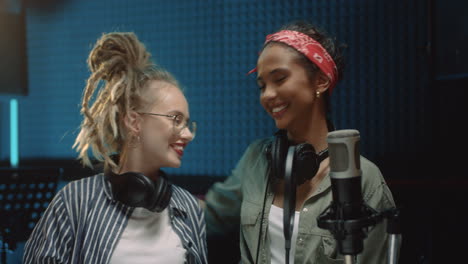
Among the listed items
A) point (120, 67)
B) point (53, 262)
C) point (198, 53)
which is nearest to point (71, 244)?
point (53, 262)

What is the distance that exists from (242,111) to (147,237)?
135 cm

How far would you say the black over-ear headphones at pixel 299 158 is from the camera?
3.72 feet

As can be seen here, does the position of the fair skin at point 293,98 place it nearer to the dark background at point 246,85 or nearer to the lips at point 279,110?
the lips at point 279,110

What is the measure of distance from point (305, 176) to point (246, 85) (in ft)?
4.54

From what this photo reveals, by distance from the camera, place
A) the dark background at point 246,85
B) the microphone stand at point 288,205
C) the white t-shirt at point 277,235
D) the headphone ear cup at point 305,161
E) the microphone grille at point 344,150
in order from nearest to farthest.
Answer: the microphone grille at point 344,150 < the microphone stand at point 288,205 < the headphone ear cup at point 305,161 < the white t-shirt at point 277,235 < the dark background at point 246,85

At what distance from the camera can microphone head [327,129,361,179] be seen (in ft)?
2.38

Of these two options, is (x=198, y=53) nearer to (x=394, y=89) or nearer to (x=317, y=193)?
(x=394, y=89)

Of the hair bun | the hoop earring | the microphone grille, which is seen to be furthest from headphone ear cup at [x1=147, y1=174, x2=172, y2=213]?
the microphone grille

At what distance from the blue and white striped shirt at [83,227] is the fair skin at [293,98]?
1.40 ft

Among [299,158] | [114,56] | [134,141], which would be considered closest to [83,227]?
[134,141]

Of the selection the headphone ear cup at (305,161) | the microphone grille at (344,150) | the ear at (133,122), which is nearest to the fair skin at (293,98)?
the headphone ear cup at (305,161)

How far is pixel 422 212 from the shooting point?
5.89 feet

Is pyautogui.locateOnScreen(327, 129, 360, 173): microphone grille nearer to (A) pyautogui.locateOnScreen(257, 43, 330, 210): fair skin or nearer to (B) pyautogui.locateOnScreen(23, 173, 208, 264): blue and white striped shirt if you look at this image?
(A) pyautogui.locateOnScreen(257, 43, 330, 210): fair skin

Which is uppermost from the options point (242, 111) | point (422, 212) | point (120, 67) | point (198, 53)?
point (198, 53)
